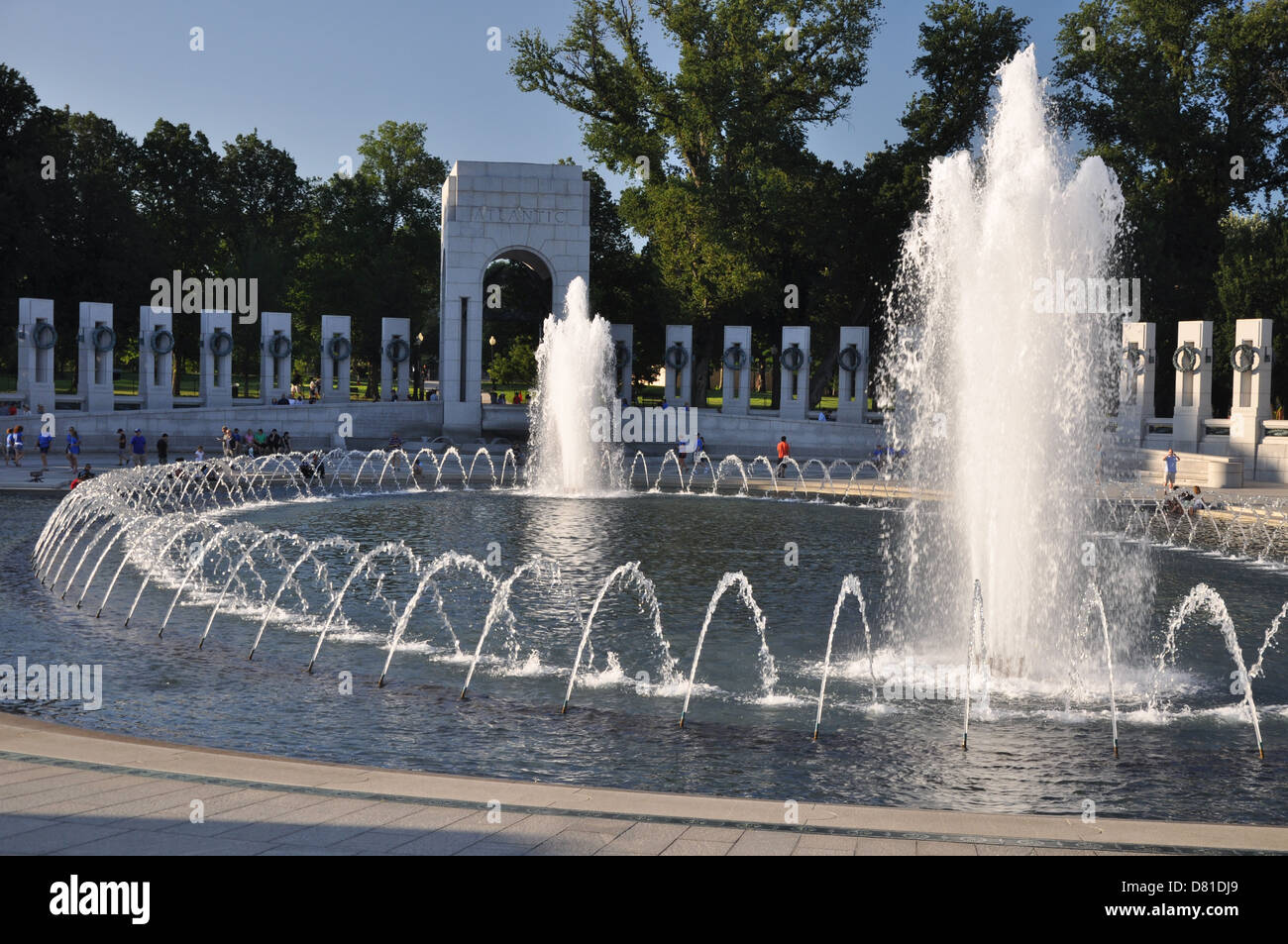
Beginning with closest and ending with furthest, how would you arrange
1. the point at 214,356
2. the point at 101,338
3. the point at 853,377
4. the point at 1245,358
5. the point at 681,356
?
the point at 1245,358 < the point at 101,338 < the point at 214,356 < the point at 681,356 < the point at 853,377

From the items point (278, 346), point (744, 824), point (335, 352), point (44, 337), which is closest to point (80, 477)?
point (44, 337)

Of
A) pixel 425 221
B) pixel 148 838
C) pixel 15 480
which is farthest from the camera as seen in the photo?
pixel 425 221

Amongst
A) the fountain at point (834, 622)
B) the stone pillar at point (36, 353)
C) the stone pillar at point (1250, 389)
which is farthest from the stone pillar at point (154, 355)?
→ the stone pillar at point (1250, 389)

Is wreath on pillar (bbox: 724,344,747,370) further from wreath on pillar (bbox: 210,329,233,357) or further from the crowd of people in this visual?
wreath on pillar (bbox: 210,329,233,357)

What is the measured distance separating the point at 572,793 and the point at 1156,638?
31.6 ft

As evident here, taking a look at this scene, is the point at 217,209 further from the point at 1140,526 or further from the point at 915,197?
the point at 1140,526

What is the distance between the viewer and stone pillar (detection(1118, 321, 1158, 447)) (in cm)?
4209

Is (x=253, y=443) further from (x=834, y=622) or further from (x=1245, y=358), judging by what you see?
(x=1245, y=358)

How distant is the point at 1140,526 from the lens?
26.2m

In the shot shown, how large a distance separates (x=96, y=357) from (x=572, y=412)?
1999 centimetres

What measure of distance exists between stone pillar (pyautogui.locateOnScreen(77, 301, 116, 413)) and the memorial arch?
12738mm

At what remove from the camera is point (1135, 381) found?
140 ft

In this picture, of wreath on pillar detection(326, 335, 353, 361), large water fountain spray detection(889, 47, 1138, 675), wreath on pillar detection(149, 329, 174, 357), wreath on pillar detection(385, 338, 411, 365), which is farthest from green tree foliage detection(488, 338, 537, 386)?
large water fountain spray detection(889, 47, 1138, 675)

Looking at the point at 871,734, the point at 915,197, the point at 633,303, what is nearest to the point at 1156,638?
the point at 871,734
